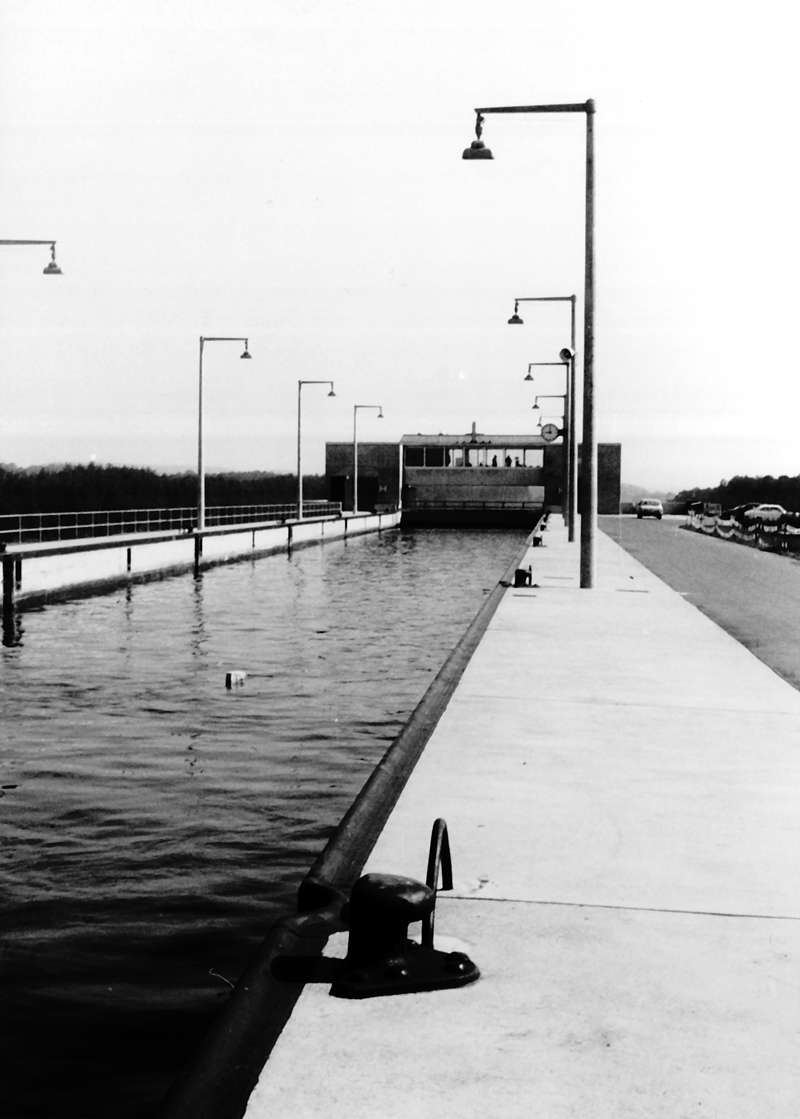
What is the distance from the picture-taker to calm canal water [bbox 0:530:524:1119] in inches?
208

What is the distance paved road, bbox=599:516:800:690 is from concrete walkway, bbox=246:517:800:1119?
4.64 m

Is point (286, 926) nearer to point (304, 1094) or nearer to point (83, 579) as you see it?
point (304, 1094)

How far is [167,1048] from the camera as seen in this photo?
5137 millimetres

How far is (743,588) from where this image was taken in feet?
90.3

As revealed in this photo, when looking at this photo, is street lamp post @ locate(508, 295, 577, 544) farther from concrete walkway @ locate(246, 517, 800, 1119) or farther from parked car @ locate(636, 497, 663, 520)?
parked car @ locate(636, 497, 663, 520)

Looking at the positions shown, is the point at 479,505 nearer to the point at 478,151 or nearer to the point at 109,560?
the point at 109,560

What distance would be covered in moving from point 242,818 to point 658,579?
68.4 feet

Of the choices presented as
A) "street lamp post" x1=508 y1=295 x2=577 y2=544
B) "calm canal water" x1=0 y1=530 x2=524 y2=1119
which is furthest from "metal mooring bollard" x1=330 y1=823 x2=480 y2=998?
"street lamp post" x1=508 y1=295 x2=577 y2=544

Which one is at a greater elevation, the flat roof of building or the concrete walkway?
the flat roof of building

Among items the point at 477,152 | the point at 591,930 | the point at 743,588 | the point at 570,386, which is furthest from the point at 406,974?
the point at 570,386

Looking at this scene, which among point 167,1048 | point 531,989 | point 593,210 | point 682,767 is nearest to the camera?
point 531,989

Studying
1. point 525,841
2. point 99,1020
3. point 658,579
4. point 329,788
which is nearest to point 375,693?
point 329,788

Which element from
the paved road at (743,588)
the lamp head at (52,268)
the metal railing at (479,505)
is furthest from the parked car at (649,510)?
the lamp head at (52,268)

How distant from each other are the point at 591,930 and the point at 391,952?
91 centimetres
